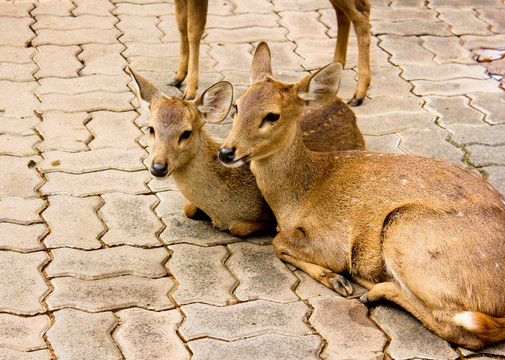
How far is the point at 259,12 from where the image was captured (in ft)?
27.4

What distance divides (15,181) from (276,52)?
329 cm

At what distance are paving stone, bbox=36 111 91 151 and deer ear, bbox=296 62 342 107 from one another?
6.84 feet

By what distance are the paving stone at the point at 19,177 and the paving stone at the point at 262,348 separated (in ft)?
6.50

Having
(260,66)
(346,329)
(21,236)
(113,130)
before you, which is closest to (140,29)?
(113,130)

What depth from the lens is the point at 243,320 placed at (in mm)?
A: 4094

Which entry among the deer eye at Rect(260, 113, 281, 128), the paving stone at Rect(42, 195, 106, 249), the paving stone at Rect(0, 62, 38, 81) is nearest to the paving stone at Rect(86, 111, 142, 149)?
the paving stone at Rect(42, 195, 106, 249)

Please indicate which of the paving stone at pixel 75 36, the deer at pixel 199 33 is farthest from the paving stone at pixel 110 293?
the paving stone at pixel 75 36

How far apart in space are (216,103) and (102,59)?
2752 millimetres

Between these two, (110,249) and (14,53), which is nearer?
(110,249)

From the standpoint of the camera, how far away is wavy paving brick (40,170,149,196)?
17.1 feet

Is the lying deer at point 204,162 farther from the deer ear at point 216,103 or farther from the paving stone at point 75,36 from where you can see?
the paving stone at point 75,36

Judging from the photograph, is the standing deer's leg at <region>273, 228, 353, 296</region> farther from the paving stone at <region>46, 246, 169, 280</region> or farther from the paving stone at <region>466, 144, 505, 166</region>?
the paving stone at <region>466, 144, 505, 166</region>

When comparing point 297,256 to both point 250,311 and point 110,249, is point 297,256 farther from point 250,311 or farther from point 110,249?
point 110,249

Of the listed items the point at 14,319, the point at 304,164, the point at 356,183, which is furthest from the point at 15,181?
the point at 356,183
